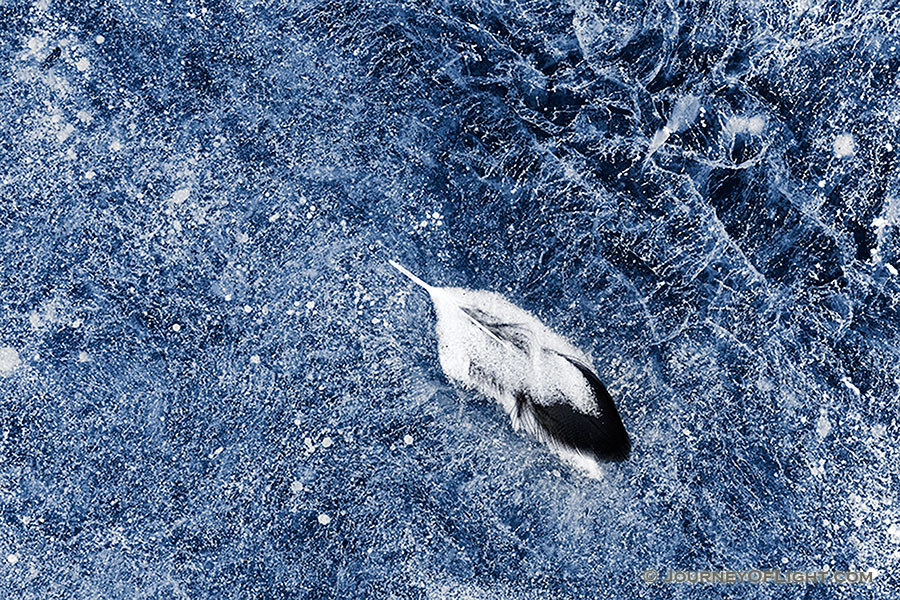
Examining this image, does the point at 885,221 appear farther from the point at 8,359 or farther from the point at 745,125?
the point at 8,359

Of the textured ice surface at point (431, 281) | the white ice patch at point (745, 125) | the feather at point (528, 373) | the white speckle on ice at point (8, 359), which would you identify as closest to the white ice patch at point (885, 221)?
the textured ice surface at point (431, 281)

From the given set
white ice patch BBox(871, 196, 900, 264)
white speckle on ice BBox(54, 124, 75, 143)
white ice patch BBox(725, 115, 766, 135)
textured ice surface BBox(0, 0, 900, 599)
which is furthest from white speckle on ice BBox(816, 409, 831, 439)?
white speckle on ice BBox(54, 124, 75, 143)

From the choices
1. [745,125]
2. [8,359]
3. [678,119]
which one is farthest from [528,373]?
[8,359]

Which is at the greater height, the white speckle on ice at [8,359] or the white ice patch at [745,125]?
the white ice patch at [745,125]

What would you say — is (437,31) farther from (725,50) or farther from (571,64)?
(725,50)

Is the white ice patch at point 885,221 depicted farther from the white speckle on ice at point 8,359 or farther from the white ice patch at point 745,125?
the white speckle on ice at point 8,359

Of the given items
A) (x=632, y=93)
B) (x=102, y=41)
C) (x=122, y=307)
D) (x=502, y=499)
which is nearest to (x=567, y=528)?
(x=502, y=499)

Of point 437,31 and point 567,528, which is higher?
point 437,31
